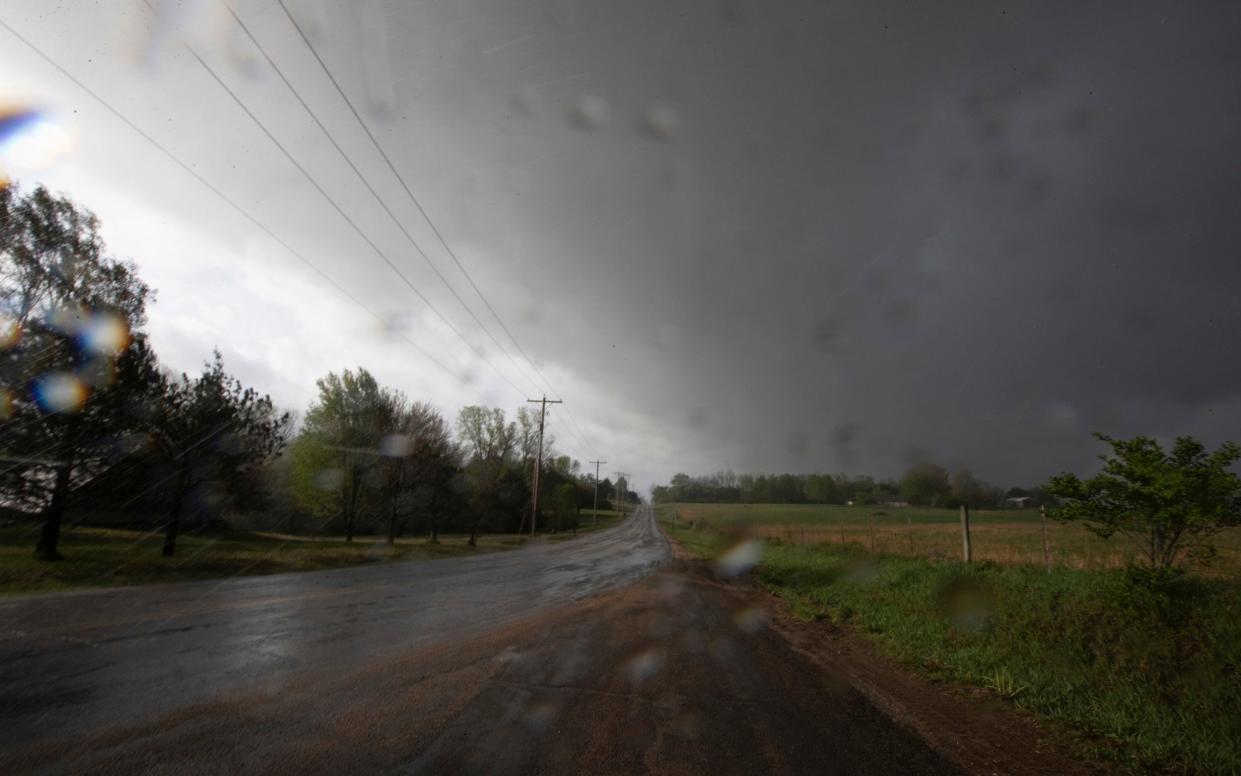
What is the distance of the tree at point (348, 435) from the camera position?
1243 inches

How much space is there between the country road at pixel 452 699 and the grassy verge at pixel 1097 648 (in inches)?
34.9

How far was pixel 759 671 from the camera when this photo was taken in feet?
22.7

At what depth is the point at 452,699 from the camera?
511 cm

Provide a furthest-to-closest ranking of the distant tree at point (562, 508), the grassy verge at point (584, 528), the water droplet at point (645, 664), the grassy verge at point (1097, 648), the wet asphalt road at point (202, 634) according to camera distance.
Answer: the distant tree at point (562, 508), the grassy verge at point (584, 528), the water droplet at point (645, 664), the grassy verge at point (1097, 648), the wet asphalt road at point (202, 634)

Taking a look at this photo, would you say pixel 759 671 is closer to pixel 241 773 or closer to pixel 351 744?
pixel 351 744

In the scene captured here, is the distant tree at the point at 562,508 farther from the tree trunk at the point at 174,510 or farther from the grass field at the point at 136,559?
the tree trunk at the point at 174,510

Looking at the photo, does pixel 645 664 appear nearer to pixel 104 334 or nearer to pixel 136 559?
pixel 136 559

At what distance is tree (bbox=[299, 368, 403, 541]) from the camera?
104 feet

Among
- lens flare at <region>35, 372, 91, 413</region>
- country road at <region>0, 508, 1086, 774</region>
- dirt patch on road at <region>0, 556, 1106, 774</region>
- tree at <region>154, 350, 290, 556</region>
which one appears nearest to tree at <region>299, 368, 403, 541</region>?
tree at <region>154, 350, 290, 556</region>

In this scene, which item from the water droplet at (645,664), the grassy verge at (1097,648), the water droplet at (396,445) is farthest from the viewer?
the water droplet at (396,445)

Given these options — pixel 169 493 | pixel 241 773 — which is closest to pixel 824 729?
pixel 241 773

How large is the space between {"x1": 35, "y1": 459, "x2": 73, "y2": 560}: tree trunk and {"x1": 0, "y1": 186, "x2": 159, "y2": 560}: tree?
25 millimetres

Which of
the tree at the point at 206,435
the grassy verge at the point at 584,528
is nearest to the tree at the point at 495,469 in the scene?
the grassy verge at the point at 584,528

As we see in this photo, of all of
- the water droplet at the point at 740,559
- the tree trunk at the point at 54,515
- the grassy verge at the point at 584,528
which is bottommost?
the grassy verge at the point at 584,528
